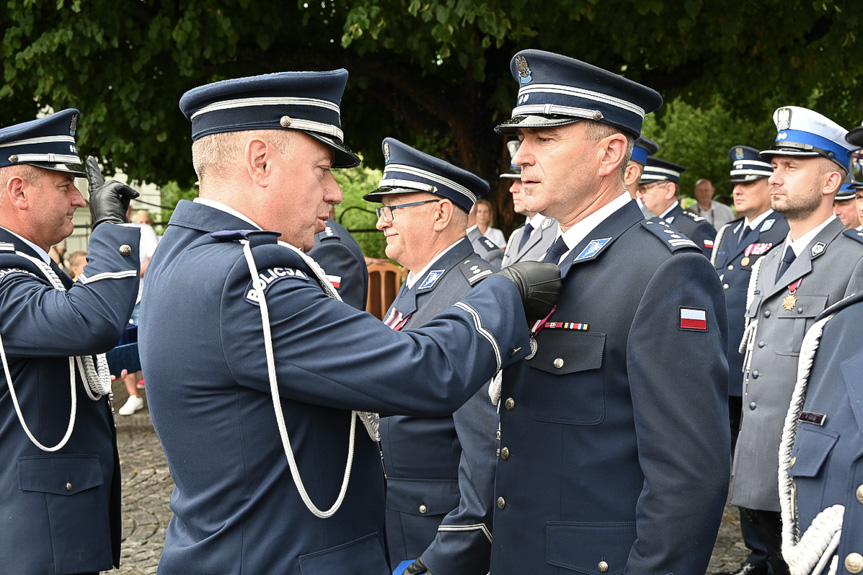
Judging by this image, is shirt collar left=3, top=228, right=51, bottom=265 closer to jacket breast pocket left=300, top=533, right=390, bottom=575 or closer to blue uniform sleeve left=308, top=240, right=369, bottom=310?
blue uniform sleeve left=308, top=240, right=369, bottom=310

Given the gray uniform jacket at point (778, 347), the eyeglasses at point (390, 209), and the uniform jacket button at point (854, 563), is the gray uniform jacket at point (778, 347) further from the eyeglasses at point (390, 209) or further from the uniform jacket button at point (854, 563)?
the uniform jacket button at point (854, 563)

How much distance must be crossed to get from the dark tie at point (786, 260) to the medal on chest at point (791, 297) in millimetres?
232

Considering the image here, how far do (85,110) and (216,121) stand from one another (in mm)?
7801

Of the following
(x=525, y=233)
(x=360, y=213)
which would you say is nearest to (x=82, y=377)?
(x=525, y=233)

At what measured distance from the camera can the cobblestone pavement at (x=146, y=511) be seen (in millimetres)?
5629

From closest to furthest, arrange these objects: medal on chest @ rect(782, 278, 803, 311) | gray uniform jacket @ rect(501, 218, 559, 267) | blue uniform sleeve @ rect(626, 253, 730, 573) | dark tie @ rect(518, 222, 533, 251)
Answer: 1. blue uniform sleeve @ rect(626, 253, 730, 573)
2. medal on chest @ rect(782, 278, 803, 311)
3. gray uniform jacket @ rect(501, 218, 559, 267)
4. dark tie @ rect(518, 222, 533, 251)

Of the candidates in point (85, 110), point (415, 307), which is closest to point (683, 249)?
point (415, 307)

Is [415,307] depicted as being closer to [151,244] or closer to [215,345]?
[215,345]

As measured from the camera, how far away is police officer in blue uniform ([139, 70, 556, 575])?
6.77 feet

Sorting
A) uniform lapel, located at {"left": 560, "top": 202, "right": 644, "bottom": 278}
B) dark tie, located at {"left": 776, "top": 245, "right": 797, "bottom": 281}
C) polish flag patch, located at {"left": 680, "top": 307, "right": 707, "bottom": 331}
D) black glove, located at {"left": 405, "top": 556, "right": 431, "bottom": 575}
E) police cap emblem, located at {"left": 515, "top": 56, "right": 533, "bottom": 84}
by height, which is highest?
police cap emblem, located at {"left": 515, "top": 56, "right": 533, "bottom": 84}

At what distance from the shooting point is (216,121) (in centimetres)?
232

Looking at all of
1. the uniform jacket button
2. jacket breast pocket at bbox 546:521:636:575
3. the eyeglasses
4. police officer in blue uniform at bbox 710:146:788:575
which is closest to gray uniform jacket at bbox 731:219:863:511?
police officer in blue uniform at bbox 710:146:788:575

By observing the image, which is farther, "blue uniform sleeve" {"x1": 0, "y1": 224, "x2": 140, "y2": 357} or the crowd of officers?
"blue uniform sleeve" {"x1": 0, "y1": 224, "x2": 140, "y2": 357}

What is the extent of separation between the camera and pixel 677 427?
→ 227 cm
